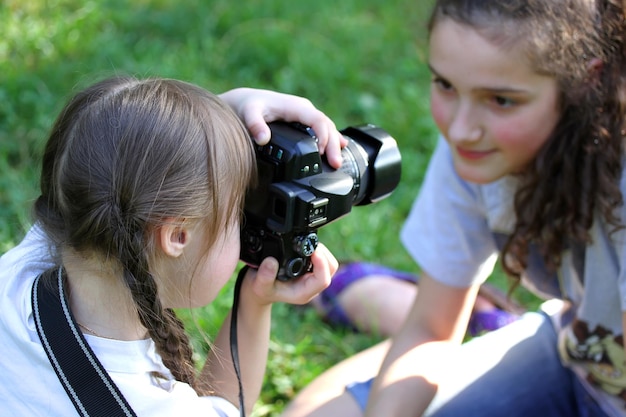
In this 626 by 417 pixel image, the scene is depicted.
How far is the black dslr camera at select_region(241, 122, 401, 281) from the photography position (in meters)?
1.32

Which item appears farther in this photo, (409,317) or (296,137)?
(409,317)

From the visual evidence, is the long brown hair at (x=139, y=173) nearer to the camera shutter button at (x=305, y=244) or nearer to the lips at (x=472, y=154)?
the camera shutter button at (x=305, y=244)

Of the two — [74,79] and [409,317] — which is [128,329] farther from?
[74,79]

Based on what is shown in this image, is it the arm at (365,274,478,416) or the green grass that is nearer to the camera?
the arm at (365,274,478,416)

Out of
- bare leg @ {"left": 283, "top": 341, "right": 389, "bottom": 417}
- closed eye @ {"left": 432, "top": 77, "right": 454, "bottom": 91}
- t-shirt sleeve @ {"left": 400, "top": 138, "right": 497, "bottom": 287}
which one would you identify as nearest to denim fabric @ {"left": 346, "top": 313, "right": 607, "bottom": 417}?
bare leg @ {"left": 283, "top": 341, "right": 389, "bottom": 417}

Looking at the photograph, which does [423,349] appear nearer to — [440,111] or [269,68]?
[440,111]

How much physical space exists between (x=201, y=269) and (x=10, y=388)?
1.03 ft

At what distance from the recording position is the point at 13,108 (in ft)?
9.12

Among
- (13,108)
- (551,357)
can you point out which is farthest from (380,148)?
(13,108)

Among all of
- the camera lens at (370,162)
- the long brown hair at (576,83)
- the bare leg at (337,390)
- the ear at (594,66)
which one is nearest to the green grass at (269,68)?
the bare leg at (337,390)

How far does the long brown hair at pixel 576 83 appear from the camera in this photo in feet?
5.06

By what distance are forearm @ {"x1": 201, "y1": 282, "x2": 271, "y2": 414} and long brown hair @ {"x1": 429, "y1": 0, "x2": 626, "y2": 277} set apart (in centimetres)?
59

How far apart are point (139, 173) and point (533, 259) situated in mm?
951

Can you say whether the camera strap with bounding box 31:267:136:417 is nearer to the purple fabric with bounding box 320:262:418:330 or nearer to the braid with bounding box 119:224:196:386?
the braid with bounding box 119:224:196:386
